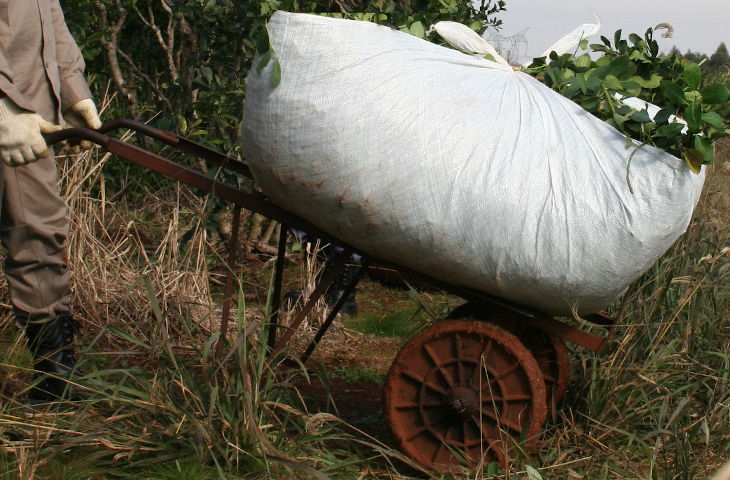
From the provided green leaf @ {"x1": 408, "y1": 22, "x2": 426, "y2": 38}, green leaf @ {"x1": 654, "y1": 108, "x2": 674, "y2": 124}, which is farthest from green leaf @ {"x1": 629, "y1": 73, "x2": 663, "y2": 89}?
green leaf @ {"x1": 408, "y1": 22, "x2": 426, "y2": 38}

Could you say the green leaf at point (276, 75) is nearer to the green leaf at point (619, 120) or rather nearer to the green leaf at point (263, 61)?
the green leaf at point (263, 61)

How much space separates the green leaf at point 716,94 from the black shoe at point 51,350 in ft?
7.32

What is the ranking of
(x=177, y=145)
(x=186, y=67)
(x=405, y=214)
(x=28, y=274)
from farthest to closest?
(x=186, y=67) < (x=28, y=274) < (x=177, y=145) < (x=405, y=214)

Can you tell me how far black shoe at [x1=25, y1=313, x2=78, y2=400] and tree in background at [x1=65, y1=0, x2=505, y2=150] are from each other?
1.19 metres

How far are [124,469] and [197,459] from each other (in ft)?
0.75

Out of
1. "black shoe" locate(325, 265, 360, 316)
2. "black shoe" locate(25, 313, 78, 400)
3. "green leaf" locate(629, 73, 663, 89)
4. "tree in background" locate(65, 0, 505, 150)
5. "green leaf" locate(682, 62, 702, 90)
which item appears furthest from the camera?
"black shoe" locate(325, 265, 360, 316)

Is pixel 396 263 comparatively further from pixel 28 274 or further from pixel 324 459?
pixel 28 274

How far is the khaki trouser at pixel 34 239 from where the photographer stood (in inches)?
129

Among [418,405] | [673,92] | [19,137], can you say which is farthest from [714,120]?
[19,137]

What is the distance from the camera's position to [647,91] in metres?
3.07

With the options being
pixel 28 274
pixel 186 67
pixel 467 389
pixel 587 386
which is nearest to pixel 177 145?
pixel 28 274

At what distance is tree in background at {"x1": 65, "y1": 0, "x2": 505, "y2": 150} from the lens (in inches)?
184

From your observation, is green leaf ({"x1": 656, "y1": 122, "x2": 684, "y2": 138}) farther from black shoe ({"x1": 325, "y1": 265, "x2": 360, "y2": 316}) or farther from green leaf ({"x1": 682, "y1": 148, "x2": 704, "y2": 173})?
black shoe ({"x1": 325, "y1": 265, "x2": 360, "y2": 316})

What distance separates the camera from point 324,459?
9.35 feet
